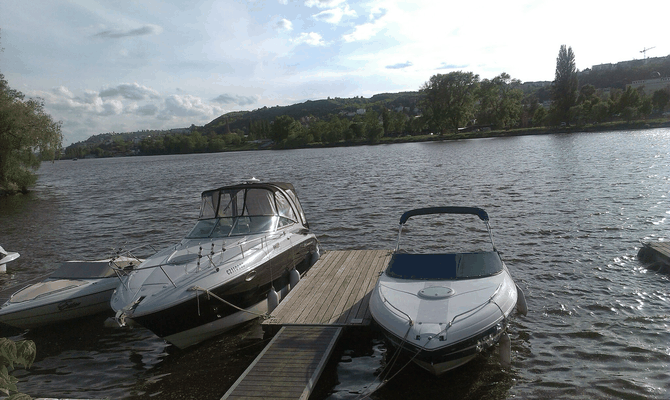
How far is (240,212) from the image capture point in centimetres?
1309

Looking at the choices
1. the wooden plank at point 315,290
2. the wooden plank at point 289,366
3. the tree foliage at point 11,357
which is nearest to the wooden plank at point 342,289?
the wooden plank at point 315,290

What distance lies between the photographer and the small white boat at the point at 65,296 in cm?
1114

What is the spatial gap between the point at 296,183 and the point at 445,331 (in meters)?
35.9

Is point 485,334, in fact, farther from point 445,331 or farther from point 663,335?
point 663,335

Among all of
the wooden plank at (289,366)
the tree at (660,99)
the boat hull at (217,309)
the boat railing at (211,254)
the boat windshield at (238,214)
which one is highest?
the tree at (660,99)

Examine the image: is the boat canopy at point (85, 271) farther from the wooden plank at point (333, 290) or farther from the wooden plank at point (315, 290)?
the wooden plank at point (333, 290)

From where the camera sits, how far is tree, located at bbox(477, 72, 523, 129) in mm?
115812

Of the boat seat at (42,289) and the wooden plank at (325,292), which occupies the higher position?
the boat seat at (42,289)

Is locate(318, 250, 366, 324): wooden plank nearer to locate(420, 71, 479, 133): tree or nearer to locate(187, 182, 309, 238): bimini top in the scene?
locate(187, 182, 309, 238): bimini top

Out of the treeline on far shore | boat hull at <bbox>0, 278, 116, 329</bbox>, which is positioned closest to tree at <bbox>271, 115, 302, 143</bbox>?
the treeline on far shore

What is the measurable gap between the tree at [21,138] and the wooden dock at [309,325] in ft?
129

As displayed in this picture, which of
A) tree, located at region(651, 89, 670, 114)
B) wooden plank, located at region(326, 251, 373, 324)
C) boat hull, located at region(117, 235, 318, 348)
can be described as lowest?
wooden plank, located at region(326, 251, 373, 324)

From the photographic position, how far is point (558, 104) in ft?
346

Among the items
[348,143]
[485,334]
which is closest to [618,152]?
[485,334]
